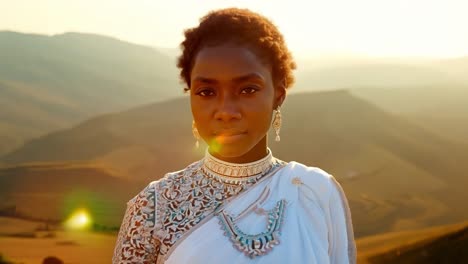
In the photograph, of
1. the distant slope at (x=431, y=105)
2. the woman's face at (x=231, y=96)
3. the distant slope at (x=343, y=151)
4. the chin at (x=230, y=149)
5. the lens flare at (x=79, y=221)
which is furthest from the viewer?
the distant slope at (x=431, y=105)

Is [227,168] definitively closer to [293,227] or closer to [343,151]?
[293,227]

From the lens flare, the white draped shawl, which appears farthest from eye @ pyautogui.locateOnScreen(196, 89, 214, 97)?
the lens flare

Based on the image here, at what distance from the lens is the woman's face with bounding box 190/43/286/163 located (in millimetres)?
2000

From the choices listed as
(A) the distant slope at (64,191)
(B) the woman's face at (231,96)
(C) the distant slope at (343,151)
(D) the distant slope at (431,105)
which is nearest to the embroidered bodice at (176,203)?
(B) the woman's face at (231,96)

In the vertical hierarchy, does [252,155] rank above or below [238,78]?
below

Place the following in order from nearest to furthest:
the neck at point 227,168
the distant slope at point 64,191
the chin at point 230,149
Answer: the chin at point 230,149 < the neck at point 227,168 < the distant slope at point 64,191

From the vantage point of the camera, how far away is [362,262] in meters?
7.95

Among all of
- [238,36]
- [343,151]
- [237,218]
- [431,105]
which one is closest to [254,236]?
[237,218]

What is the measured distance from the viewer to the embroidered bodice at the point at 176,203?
2.03 metres

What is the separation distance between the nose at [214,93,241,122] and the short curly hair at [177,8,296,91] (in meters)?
0.18

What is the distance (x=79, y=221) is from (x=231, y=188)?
8412mm

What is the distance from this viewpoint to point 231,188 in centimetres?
221

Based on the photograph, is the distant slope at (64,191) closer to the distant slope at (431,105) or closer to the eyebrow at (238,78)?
the eyebrow at (238,78)

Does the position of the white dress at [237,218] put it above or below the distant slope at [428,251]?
above
